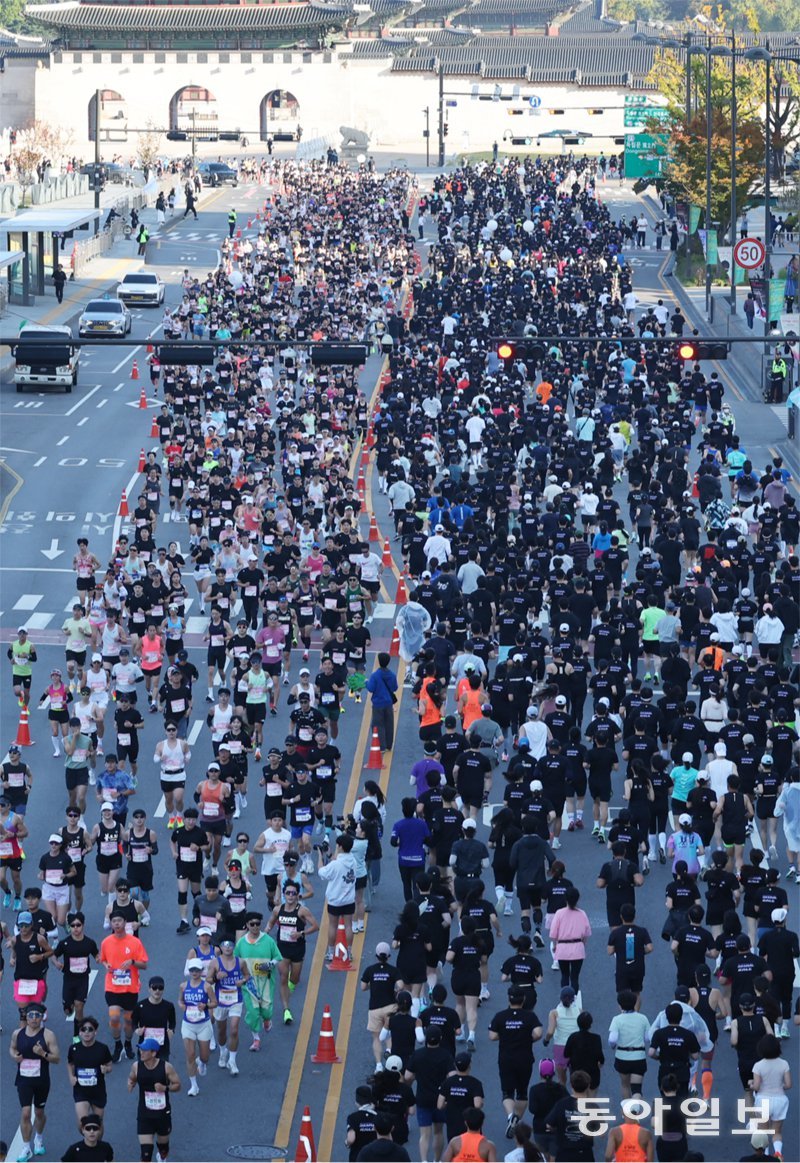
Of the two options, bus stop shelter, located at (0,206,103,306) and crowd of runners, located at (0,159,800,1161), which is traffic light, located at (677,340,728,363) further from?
bus stop shelter, located at (0,206,103,306)

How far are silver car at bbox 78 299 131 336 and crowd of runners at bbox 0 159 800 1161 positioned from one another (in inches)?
511

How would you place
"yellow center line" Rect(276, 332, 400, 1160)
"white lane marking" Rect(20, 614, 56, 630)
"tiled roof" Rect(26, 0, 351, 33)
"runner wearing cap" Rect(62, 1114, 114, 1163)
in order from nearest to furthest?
"runner wearing cap" Rect(62, 1114, 114, 1163) → "yellow center line" Rect(276, 332, 400, 1160) → "white lane marking" Rect(20, 614, 56, 630) → "tiled roof" Rect(26, 0, 351, 33)

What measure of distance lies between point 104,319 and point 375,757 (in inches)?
1328

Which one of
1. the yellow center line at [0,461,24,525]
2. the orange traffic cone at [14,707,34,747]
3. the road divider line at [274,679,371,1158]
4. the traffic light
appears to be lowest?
the yellow center line at [0,461,24,525]

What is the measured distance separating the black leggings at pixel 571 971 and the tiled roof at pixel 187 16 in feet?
390

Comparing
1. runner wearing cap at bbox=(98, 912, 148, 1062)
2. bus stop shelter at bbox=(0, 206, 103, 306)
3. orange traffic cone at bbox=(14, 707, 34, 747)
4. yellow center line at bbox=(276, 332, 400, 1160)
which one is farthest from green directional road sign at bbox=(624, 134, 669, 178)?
runner wearing cap at bbox=(98, 912, 148, 1062)

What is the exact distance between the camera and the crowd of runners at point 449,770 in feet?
54.6

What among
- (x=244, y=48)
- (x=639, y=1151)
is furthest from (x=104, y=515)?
(x=244, y=48)

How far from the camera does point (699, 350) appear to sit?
1193 inches

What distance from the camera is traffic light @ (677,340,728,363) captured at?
29.2 meters

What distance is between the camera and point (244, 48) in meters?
134

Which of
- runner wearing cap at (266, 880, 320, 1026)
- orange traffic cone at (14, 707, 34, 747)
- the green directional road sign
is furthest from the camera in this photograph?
the green directional road sign

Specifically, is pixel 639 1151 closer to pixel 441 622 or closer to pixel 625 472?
pixel 441 622

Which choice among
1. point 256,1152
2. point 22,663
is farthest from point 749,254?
point 256,1152
